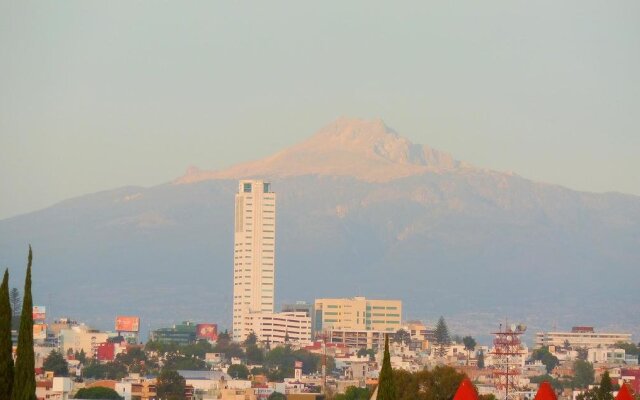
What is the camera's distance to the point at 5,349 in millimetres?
41188

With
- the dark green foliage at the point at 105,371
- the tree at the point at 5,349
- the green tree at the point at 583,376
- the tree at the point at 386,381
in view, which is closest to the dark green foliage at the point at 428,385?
the tree at the point at 386,381

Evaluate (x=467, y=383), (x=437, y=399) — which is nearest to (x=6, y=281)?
(x=467, y=383)

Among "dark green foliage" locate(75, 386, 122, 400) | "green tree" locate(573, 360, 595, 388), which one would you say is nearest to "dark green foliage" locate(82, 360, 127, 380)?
"green tree" locate(573, 360, 595, 388)

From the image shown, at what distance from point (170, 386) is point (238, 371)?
4418 cm

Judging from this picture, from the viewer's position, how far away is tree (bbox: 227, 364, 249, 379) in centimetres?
19152

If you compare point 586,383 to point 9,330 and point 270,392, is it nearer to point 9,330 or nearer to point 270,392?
point 270,392

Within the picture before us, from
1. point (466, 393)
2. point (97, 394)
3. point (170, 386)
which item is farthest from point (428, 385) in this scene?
point (170, 386)

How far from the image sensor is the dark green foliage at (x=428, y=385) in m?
84.4

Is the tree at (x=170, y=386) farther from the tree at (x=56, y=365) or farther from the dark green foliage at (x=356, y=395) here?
the dark green foliage at (x=356, y=395)

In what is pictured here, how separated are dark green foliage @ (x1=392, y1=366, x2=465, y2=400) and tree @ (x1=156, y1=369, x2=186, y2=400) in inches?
2347

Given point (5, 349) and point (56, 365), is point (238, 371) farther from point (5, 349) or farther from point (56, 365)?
point (5, 349)

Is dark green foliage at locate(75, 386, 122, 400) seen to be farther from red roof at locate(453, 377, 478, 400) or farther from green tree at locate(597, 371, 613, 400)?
red roof at locate(453, 377, 478, 400)

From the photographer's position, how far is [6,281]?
41.3 m

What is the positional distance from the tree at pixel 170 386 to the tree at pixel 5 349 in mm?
102799
